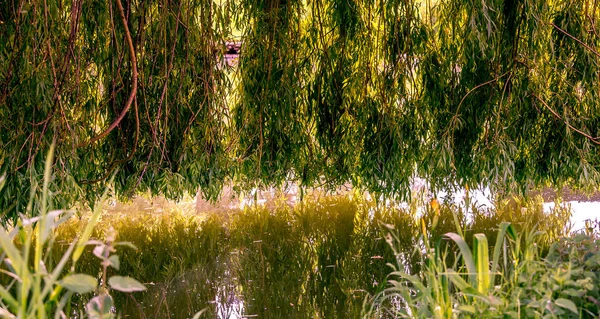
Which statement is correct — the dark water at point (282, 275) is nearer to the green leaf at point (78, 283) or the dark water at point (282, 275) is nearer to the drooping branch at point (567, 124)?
the drooping branch at point (567, 124)

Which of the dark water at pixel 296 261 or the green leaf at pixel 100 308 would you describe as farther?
the dark water at pixel 296 261

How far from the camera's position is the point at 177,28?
376cm

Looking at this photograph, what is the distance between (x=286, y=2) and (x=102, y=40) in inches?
40.5

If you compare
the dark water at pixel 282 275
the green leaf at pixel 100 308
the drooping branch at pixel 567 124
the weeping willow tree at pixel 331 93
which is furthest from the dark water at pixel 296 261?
the green leaf at pixel 100 308

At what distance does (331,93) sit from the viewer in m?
4.17

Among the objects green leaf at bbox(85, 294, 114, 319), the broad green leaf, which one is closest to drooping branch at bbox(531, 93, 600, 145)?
the broad green leaf

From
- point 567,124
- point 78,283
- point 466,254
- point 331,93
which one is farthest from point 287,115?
point 78,283

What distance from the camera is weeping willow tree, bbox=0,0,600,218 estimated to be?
3.75 m

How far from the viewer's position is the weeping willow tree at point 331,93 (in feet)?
12.3

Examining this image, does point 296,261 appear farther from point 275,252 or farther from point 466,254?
point 466,254

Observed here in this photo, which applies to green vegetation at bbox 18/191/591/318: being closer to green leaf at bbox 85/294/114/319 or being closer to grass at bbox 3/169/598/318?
grass at bbox 3/169/598/318

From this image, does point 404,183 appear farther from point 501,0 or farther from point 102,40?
point 102,40

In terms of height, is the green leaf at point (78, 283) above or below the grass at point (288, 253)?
above

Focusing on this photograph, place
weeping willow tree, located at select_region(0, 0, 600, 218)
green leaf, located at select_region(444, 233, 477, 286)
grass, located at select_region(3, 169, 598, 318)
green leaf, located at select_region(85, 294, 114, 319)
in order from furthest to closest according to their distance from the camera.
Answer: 1. weeping willow tree, located at select_region(0, 0, 600, 218)
2. grass, located at select_region(3, 169, 598, 318)
3. green leaf, located at select_region(444, 233, 477, 286)
4. green leaf, located at select_region(85, 294, 114, 319)
